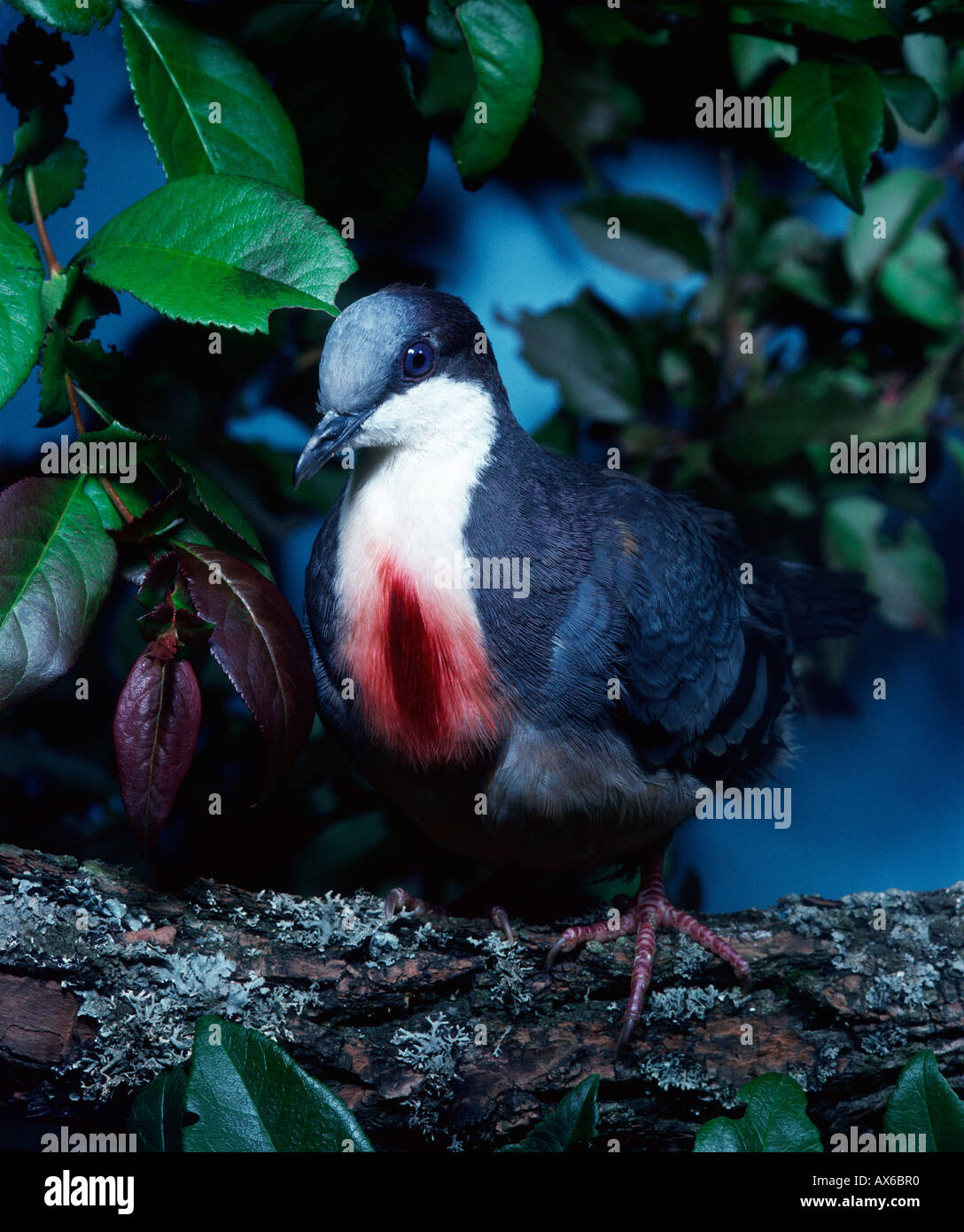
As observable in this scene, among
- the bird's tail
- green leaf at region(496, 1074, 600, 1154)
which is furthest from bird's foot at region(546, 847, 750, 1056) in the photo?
the bird's tail

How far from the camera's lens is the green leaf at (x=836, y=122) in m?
0.82

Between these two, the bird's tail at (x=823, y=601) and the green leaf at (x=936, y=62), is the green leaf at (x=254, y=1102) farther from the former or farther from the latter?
the green leaf at (x=936, y=62)

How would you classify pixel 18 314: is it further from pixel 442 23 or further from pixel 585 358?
pixel 585 358

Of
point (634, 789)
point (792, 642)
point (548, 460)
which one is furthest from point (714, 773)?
point (548, 460)

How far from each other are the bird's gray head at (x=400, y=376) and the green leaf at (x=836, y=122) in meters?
0.32

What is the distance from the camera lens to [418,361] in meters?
0.88

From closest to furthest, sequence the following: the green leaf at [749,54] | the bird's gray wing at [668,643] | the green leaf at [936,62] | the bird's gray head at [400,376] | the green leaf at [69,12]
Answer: the green leaf at [69,12]
the bird's gray head at [400,376]
the bird's gray wing at [668,643]
the green leaf at [749,54]
the green leaf at [936,62]

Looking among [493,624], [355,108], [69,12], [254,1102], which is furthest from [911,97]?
[254,1102]

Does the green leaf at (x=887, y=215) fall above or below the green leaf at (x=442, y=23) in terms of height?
above

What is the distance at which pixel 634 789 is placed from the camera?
0.98 m

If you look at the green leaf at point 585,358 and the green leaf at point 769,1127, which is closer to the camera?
the green leaf at point 769,1127

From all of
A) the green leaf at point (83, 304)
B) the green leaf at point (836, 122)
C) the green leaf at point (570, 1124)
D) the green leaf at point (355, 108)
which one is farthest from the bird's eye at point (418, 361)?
the green leaf at point (570, 1124)
